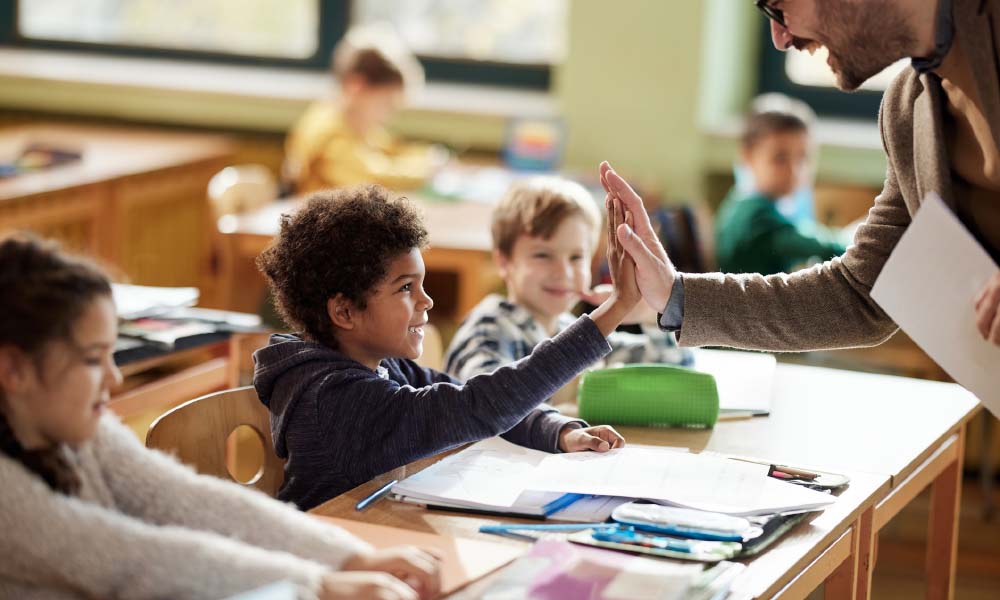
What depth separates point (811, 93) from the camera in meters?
4.88

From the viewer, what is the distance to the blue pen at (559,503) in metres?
1.58

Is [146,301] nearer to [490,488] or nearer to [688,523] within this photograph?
[490,488]

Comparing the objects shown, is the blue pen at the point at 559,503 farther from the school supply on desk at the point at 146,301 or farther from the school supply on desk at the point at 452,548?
the school supply on desk at the point at 146,301

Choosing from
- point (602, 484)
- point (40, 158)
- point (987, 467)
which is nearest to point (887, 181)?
point (602, 484)

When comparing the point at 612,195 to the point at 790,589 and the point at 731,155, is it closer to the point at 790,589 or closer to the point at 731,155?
the point at 790,589

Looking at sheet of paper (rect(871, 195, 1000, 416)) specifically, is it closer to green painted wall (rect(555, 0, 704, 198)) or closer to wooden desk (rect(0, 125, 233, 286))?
wooden desk (rect(0, 125, 233, 286))

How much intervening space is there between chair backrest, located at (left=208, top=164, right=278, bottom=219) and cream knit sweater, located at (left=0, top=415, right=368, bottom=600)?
252 centimetres

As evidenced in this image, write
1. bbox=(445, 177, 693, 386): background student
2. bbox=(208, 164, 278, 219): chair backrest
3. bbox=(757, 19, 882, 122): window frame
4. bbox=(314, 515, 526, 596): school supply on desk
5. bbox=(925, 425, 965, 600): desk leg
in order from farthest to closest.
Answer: bbox=(757, 19, 882, 122): window frame, bbox=(208, 164, 278, 219): chair backrest, bbox=(925, 425, 965, 600): desk leg, bbox=(445, 177, 693, 386): background student, bbox=(314, 515, 526, 596): school supply on desk

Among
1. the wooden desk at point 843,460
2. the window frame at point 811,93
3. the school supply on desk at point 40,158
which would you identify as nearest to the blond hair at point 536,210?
the wooden desk at point 843,460

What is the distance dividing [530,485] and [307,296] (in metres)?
0.41

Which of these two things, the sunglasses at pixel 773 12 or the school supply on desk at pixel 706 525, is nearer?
the school supply on desk at pixel 706 525

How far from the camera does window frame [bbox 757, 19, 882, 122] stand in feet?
15.8

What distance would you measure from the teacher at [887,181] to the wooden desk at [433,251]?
161 centimetres

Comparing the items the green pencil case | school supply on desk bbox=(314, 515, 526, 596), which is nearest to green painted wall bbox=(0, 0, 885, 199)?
the green pencil case
